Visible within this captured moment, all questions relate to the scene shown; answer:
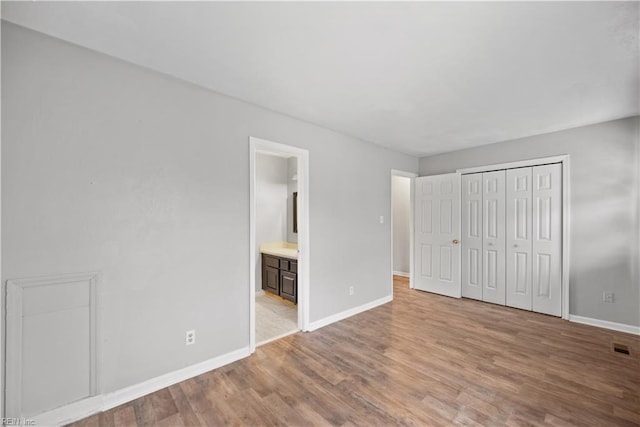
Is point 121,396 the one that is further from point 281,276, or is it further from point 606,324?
point 606,324

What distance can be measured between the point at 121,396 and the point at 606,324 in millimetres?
5119

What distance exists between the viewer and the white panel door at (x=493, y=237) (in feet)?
13.6

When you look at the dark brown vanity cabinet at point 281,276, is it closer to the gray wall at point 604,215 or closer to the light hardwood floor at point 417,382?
the light hardwood floor at point 417,382

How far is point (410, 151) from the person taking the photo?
4.68 m

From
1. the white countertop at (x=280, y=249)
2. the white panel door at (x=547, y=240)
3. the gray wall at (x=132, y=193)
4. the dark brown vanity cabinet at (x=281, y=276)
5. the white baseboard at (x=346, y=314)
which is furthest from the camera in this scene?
the white countertop at (x=280, y=249)

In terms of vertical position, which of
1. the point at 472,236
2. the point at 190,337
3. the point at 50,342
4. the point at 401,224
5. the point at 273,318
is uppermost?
the point at 401,224

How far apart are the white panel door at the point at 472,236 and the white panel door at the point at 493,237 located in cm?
7

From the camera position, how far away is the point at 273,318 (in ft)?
11.8

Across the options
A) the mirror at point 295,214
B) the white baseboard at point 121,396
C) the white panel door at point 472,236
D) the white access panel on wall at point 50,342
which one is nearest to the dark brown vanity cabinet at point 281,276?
the mirror at point 295,214

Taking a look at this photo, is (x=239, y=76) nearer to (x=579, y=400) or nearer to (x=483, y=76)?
(x=483, y=76)

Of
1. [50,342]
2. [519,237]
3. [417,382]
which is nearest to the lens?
[50,342]

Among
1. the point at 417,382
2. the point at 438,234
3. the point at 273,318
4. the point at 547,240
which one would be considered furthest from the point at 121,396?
the point at 547,240

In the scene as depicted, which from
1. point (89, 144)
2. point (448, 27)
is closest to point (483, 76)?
point (448, 27)

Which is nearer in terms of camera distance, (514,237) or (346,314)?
(346,314)
